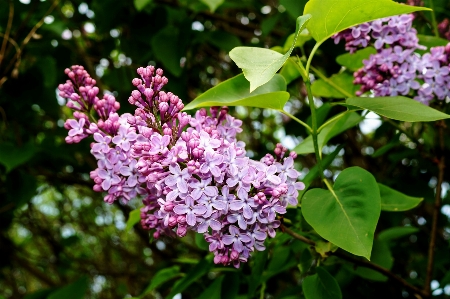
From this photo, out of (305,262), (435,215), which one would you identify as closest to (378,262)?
(435,215)

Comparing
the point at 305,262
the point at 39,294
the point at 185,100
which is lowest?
the point at 39,294

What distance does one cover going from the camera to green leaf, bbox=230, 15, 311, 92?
977 millimetres

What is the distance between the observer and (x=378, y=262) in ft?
5.48

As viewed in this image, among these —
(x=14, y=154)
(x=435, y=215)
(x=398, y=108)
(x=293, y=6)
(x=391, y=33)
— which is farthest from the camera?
(x=14, y=154)

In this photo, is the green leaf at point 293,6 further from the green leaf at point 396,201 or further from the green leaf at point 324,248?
the green leaf at point 324,248

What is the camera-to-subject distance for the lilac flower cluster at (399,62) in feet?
4.87

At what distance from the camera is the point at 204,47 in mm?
3432

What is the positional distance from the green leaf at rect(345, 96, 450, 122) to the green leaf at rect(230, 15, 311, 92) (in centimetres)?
28

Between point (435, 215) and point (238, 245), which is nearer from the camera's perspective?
point (238, 245)

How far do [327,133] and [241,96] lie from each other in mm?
326

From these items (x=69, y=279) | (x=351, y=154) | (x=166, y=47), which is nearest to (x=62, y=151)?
(x=166, y=47)

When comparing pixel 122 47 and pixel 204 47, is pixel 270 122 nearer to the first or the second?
pixel 204 47

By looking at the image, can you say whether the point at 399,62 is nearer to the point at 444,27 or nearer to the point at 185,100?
the point at 444,27

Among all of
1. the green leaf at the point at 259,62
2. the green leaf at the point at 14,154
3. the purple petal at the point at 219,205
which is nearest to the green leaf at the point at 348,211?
the purple petal at the point at 219,205
